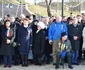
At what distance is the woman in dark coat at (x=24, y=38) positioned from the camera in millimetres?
11578

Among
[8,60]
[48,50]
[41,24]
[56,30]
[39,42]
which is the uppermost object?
[41,24]

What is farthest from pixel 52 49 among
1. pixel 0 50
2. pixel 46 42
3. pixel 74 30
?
pixel 0 50

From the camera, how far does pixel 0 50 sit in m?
11.6

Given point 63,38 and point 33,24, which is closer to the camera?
point 63,38

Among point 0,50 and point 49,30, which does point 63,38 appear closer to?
point 49,30

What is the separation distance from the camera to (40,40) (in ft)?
38.8

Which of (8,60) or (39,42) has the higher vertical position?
(39,42)

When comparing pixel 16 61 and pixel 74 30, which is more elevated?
pixel 74 30

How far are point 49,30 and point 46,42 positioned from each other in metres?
0.68

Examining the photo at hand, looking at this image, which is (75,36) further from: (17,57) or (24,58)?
(17,57)

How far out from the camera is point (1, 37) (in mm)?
11609

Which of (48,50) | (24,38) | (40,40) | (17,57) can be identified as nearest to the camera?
(24,38)

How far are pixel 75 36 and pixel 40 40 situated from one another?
4.44 feet

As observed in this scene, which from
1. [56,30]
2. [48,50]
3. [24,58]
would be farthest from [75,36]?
[24,58]
